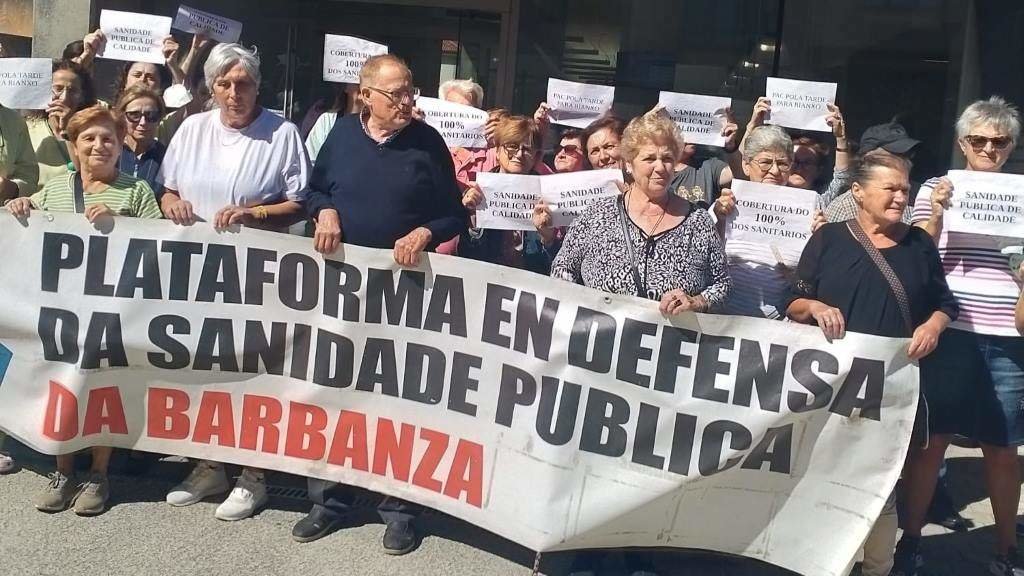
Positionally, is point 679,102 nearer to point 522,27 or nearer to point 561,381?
point 561,381

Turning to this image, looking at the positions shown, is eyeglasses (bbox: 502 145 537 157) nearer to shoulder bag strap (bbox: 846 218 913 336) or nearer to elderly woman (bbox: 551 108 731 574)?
elderly woman (bbox: 551 108 731 574)

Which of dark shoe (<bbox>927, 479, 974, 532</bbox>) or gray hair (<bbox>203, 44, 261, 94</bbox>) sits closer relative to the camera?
gray hair (<bbox>203, 44, 261, 94</bbox>)

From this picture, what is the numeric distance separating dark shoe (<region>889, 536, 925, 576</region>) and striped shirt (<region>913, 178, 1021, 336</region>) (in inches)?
35.3

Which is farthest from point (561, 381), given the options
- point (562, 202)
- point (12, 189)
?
point (12, 189)

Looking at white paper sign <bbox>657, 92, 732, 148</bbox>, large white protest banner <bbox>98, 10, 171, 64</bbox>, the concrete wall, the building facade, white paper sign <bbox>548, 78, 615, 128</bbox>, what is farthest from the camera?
the concrete wall

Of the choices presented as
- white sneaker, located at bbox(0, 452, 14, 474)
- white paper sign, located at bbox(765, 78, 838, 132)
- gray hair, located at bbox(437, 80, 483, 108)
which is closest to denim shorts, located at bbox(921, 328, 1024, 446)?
white paper sign, located at bbox(765, 78, 838, 132)

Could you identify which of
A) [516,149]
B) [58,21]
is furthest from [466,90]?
[58,21]

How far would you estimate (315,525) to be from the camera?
175 inches

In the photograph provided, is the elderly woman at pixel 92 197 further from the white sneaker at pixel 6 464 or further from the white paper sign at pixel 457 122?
the white paper sign at pixel 457 122

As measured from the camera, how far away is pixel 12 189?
16.7ft

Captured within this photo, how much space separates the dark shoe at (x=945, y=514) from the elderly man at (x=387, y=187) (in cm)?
246

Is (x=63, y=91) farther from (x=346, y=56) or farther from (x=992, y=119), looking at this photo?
(x=992, y=119)

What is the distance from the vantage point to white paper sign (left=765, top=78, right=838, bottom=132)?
5.22 m

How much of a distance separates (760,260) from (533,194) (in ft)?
3.45
